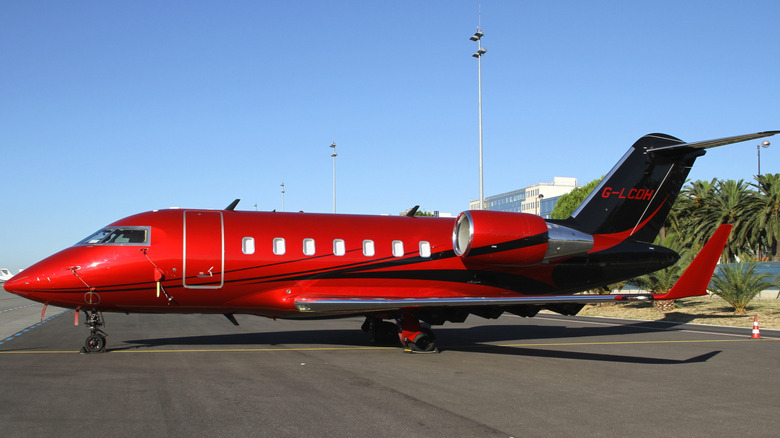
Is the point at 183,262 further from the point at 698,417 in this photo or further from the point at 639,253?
the point at 639,253

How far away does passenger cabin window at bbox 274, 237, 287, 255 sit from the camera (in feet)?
52.5

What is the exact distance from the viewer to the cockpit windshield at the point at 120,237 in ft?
50.5

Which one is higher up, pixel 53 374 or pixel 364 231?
pixel 364 231

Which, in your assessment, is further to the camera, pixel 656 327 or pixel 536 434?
pixel 656 327

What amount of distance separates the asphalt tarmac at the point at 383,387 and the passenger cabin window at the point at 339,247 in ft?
8.55

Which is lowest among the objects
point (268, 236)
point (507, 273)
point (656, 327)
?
point (656, 327)

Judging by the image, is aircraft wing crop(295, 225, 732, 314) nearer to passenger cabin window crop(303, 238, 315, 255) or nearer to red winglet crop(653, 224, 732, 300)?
red winglet crop(653, 224, 732, 300)

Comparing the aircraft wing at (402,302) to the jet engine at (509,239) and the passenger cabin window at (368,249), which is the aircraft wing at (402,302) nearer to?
the passenger cabin window at (368,249)

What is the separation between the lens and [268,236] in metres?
16.1

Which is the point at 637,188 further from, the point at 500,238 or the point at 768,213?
the point at 768,213

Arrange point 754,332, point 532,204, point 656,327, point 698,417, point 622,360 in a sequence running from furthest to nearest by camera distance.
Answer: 1. point 532,204
2. point 656,327
3. point 754,332
4. point 622,360
5. point 698,417

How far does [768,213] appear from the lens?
4494cm

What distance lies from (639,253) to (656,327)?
24.1 ft

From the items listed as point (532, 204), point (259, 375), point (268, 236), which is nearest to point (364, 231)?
point (268, 236)
